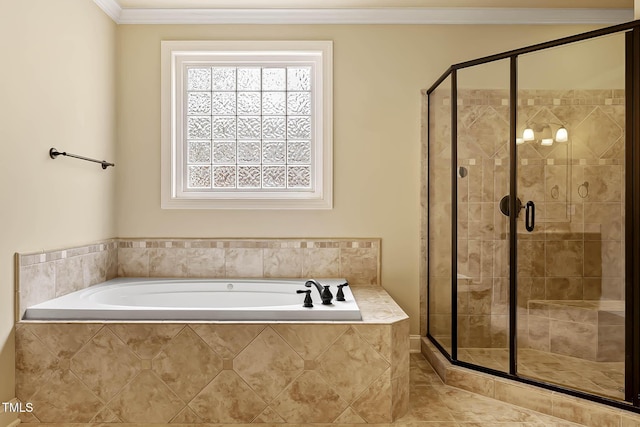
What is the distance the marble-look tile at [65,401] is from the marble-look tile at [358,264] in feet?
5.77

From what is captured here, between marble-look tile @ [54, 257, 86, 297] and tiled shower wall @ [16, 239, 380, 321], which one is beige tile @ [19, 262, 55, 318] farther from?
tiled shower wall @ [16, 239, 380, 321]

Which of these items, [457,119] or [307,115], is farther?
[307,115]

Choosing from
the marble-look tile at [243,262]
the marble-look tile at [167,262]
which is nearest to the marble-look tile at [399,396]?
the marble-look tile at [243,262]

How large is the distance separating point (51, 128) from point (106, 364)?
4.33ft

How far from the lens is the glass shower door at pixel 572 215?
225 cm

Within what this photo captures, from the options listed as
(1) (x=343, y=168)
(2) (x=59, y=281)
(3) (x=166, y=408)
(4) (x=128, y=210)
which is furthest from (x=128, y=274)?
(1) (x=343, y=168)

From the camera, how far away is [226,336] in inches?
85.0

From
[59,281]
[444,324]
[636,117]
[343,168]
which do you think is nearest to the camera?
[636,117]

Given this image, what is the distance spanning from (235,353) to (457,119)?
6.26 ft

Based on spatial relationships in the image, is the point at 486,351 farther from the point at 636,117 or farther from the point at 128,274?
the point at 128,274

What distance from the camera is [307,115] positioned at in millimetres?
3410

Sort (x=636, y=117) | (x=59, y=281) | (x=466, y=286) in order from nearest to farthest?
1. (x=636, y=117)
2. (x=59, y=281)
3. (x=466, y=286)

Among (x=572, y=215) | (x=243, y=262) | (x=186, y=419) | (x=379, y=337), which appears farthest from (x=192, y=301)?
(x=572, y=215)

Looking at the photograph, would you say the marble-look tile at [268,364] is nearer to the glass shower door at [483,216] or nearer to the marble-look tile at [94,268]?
the glass shower door at [483,216]
